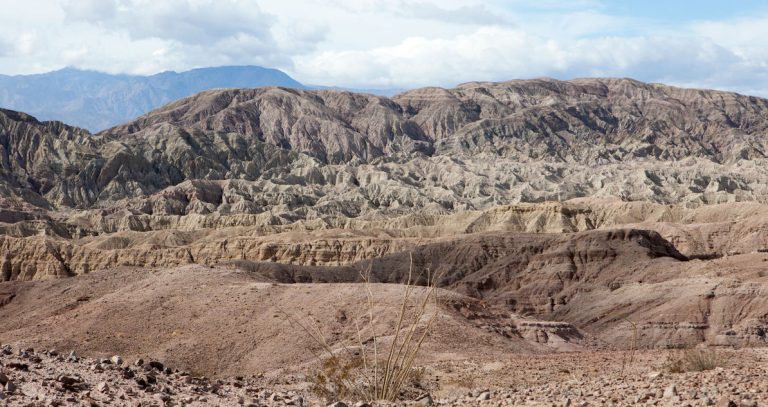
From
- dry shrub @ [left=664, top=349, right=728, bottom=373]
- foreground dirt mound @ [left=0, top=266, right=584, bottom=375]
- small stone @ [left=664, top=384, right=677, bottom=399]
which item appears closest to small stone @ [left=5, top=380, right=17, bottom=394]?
small stone @ [left=664, top=384, right=677, bottom=399]

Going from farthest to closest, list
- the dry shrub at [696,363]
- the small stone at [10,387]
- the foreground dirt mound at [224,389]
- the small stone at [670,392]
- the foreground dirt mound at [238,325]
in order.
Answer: the foreground dirt mound at [238,325]
the dry shrub at [696,363]
the small stone at [670,392]
the foreground dirt mound at [224,389]
the small stone at [10,387]

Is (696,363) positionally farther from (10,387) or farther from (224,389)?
(10,387)

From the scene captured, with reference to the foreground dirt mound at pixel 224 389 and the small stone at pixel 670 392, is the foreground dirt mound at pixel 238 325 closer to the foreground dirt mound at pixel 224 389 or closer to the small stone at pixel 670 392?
the foreground dirt mound at pixel 224 389

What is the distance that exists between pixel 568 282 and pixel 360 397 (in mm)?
64432

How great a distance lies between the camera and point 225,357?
40.3 metres

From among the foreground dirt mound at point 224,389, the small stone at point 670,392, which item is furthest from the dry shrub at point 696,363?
the small stone at point 670,392

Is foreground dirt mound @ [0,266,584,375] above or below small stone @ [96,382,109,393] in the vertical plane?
below

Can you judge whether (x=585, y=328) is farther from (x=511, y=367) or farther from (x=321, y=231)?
(x=321, y=231)

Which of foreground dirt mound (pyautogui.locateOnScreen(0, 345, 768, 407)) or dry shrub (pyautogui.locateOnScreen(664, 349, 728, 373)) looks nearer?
foreground dirt mound (pyautogui.locateOnScreen(0, 345, 768, 407))

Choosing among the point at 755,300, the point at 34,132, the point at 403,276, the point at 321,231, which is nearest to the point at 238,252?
the point at 321,231

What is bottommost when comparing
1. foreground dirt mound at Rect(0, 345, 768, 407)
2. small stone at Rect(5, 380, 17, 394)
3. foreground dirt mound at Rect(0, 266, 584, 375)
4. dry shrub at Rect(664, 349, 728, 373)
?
foreground dirt mound at Rect(0, 266, 584, 375)

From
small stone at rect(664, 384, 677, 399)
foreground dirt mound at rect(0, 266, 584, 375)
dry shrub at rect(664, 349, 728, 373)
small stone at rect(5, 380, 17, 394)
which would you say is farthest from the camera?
foreground dirt mound at rect(0, 266, 584, 375)

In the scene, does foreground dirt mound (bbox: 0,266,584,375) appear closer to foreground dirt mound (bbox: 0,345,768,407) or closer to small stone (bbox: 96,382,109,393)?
foreground dirt mound (bbox: 0,345,768,407)

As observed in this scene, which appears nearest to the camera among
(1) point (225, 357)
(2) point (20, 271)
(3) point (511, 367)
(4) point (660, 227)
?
(3) point (511, 367)
